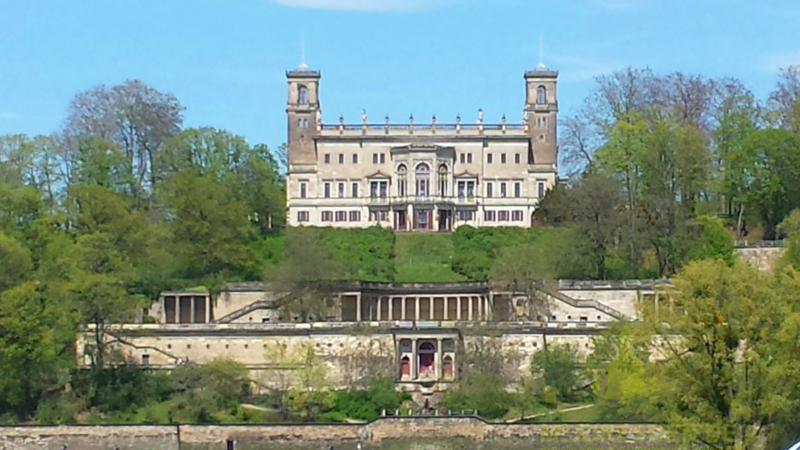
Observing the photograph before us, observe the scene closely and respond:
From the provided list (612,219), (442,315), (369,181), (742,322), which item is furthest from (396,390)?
(369,181)

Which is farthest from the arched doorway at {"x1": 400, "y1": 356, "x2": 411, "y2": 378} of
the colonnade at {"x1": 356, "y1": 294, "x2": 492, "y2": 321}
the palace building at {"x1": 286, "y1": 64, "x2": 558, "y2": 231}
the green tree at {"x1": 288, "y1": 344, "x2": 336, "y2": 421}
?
the palace building at {"x1": 286, "y1": 64, "x2": 558, "y2": 231}

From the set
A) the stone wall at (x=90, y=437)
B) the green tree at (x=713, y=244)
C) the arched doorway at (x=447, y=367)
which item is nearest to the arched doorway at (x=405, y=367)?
the arched doorway at (x=447, y=367)

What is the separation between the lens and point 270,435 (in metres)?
53.8

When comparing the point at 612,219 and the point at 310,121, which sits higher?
the point at 310,121

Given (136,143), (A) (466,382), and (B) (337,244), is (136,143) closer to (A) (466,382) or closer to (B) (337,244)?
(B) (337,244)

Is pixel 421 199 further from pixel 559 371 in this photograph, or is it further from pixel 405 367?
pixel 559 371

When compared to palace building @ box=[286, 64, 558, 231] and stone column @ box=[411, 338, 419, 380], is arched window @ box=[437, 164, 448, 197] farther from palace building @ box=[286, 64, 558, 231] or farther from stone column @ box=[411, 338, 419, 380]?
stone column @ box=[411, 338, 419, 380]

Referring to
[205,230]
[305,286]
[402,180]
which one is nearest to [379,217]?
[402,180]

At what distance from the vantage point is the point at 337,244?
7550 cm

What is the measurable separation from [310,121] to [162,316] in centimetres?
2309

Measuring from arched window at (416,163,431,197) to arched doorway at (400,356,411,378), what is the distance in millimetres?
23714

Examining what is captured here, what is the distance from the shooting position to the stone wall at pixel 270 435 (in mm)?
53562

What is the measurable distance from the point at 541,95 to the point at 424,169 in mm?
8070

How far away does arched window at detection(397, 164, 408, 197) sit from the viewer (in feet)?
278
